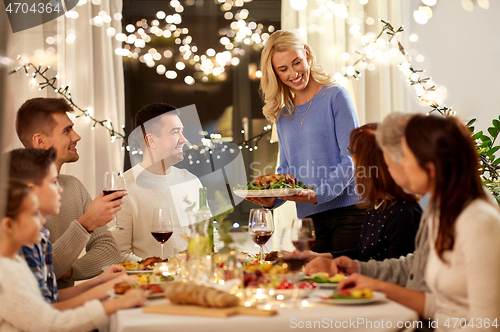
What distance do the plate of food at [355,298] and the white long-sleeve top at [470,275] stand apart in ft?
0.51

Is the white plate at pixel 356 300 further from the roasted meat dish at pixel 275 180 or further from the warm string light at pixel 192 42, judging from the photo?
the warm string light at pixel 192 42

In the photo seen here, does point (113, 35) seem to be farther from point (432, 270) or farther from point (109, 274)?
point (432, 270)

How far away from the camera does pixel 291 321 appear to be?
3.56ft

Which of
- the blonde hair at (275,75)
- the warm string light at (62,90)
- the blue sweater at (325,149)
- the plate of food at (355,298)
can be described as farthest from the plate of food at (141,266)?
the warm string light at (62,90)

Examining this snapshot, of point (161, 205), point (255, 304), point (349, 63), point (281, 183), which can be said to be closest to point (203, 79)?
point (349, 63)

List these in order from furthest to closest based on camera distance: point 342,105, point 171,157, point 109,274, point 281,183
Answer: point 171,157, point 342,105, point 281,183, point 109,274

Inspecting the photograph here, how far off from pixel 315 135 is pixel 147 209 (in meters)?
0.99

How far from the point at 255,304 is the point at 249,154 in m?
2.89

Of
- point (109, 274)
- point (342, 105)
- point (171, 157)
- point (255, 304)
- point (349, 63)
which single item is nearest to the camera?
point (255, 304)

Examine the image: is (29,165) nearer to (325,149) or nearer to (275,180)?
(275,180)

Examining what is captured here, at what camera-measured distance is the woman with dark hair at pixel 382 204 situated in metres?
1.65

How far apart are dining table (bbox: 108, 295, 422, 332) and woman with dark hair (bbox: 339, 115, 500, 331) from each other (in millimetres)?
151

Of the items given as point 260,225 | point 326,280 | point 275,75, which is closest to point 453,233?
point 326,280

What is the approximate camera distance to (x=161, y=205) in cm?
259
